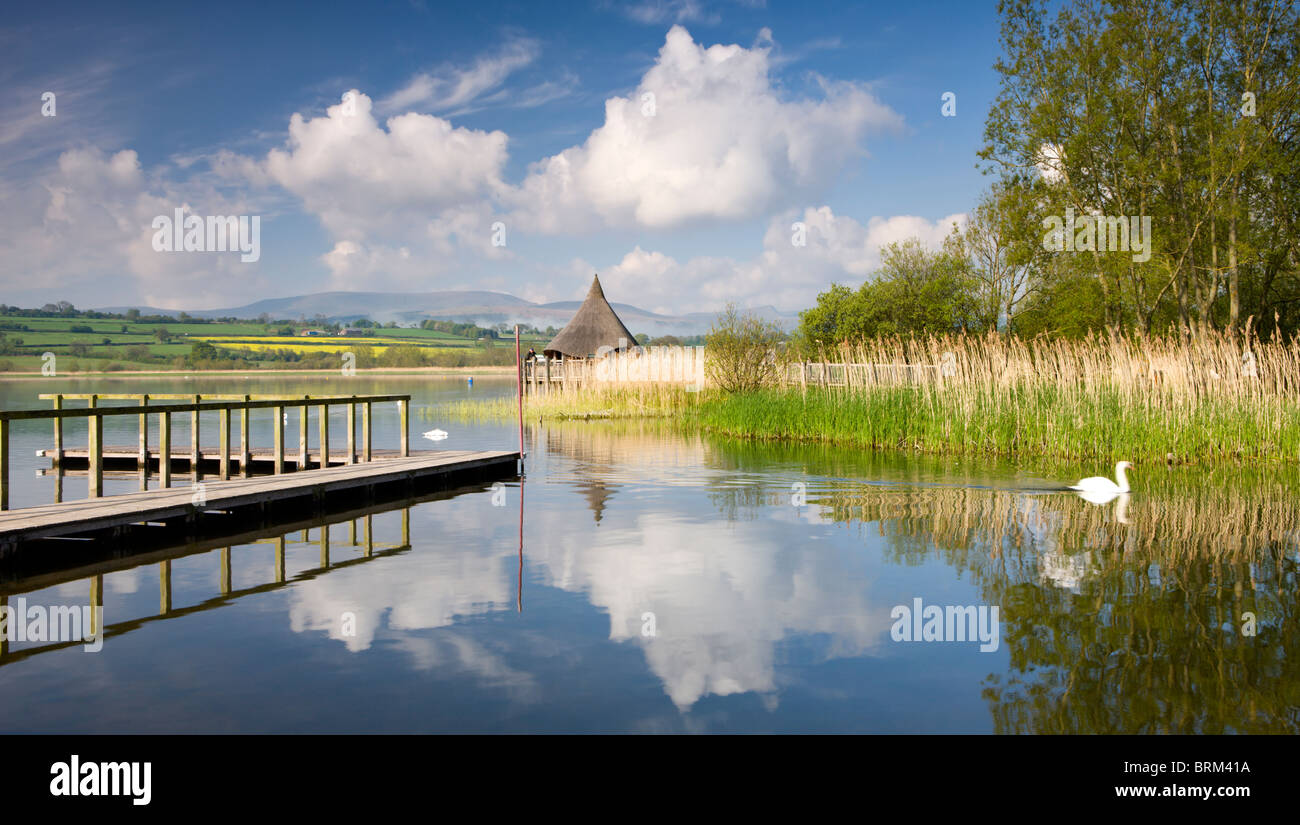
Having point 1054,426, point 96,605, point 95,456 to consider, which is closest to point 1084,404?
point 1054,426

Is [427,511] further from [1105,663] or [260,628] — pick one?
[1105,663]

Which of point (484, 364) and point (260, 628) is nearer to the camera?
point (260, 628)

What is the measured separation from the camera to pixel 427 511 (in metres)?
13.0

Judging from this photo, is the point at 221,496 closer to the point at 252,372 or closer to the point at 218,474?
the point at 218,474

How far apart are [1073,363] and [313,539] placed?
13955mm

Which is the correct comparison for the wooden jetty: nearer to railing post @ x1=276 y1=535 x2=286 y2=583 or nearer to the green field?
railing post @ x1=276 y1=535 x2=286 y2=583

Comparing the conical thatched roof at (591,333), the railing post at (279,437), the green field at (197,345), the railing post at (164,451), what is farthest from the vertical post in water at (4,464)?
the green field at (197,345)

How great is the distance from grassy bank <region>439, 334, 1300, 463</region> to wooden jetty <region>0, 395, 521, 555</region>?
7872 mm

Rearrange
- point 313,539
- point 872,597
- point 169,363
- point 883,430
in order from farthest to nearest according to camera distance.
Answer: point 169,363 → point 883,430 → point 313,539 → point 872,597

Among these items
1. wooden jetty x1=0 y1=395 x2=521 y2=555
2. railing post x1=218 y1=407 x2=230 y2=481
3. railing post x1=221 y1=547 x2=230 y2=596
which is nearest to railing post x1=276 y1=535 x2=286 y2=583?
railing post x1=221 y1=547 x2=230 y2=596

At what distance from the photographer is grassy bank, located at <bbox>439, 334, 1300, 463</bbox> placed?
16.7 meters

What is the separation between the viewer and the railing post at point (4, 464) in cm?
971
